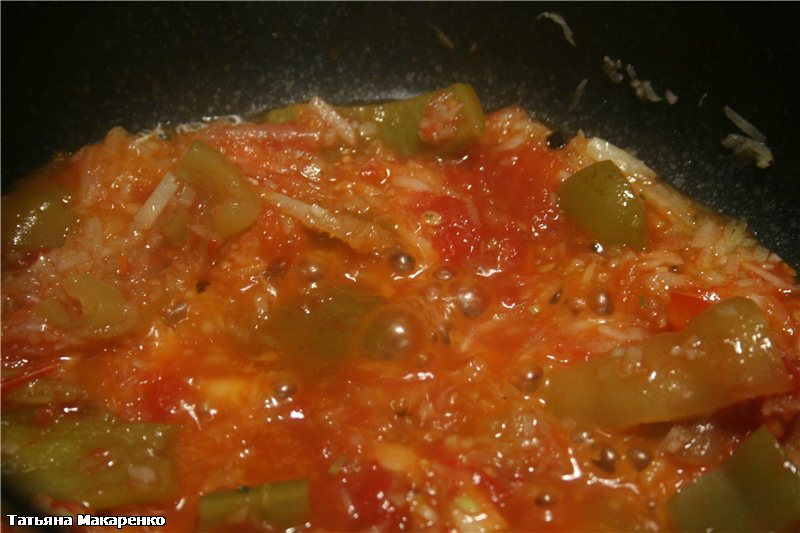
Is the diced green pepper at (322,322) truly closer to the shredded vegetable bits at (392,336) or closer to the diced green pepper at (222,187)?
the shredded vegetable bits at (392,336)

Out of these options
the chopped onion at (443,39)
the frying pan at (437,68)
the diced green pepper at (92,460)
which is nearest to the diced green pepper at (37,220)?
the frying pan at (437,68)

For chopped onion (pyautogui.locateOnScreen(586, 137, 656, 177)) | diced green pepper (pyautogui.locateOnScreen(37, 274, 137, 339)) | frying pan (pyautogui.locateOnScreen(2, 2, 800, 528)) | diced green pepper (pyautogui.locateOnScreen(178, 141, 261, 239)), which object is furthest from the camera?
chopped onion (pyautogui.locateOnScreen(586, 137, 656, 177))

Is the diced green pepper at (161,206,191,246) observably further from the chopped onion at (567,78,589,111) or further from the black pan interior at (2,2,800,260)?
the chopped onion at (567,78,589,111)

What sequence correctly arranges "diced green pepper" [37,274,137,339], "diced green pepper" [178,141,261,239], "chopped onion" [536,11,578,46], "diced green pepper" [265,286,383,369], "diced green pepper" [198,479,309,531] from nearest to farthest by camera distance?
"diced green pepper" [198,479,309,531] < "diced green pepper" [37,274,137,339] < "diced green pepper" [265,286,383,369] < "diced green pepper" [178,141,261,239] < "chopped onion" [536,11,578,46]

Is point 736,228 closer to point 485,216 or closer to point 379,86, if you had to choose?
point 485,216

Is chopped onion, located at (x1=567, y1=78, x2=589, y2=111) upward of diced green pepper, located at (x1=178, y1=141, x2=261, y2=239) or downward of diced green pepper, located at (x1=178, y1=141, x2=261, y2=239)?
upward

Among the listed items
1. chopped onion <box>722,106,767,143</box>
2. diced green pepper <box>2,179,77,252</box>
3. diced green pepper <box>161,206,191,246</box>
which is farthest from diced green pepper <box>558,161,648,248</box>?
diced green pepper <box>2,179,77,252</box>
